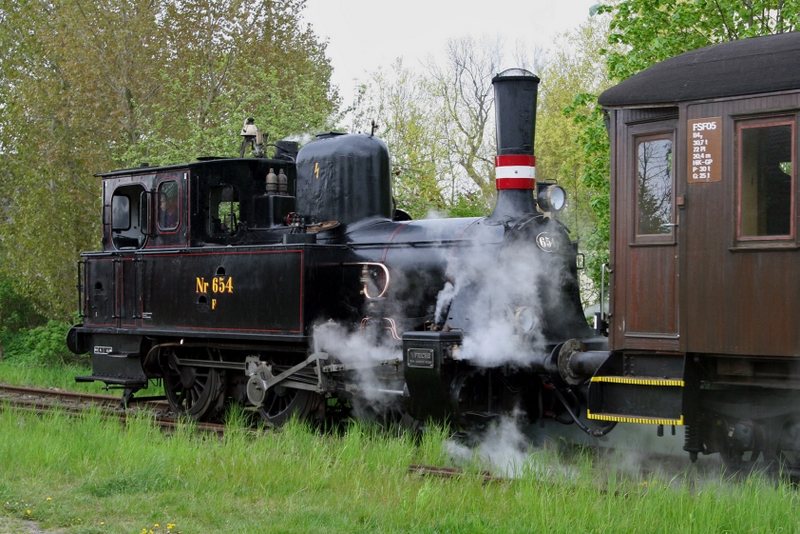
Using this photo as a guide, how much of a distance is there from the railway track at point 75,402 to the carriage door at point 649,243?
5784mm

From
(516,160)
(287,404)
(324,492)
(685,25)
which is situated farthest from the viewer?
(685,25)

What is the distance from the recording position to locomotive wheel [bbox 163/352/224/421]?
34.1 feet

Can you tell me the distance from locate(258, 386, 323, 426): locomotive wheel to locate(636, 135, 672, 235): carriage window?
404 cm

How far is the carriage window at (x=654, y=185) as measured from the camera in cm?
676

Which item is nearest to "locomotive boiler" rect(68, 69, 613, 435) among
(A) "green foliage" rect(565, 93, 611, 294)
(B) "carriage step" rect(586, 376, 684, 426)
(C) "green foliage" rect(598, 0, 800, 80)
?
(B) "carriage step" rect(586, 376, 684, 426)

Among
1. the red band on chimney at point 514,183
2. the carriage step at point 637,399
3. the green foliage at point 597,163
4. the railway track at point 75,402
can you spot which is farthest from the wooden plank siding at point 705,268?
the railway track at point 75,402

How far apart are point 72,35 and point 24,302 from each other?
7.78 m

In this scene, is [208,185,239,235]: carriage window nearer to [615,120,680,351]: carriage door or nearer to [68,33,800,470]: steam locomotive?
[68,33,800,470]: steam locomotive

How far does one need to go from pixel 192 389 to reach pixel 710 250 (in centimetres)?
668

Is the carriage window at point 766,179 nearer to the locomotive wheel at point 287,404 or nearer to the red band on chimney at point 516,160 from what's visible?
the red band on chimney at point 516,160

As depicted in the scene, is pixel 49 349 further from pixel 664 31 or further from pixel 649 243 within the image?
pixel 649 243

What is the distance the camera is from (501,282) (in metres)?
8.18

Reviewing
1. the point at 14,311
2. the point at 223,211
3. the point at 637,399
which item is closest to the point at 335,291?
the point at 223,211

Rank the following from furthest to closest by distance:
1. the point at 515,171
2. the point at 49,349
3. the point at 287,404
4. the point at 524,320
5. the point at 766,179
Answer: the point at 49,349 → the point at 287,404 → the point at 515,171 → the point at 524,320 → the point at 766,179
